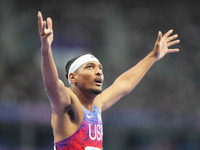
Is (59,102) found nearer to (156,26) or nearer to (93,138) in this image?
(93,138)

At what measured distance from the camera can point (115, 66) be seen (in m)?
15.0

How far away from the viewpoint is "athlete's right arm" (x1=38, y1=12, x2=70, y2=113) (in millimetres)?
3664

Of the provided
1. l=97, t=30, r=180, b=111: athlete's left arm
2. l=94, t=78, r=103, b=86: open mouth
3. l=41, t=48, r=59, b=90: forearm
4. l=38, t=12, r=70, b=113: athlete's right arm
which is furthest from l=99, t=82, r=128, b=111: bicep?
l=41, t=48, r=59, b=90: forearm

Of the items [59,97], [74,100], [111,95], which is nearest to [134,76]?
[111,95]

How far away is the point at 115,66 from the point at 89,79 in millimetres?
10338

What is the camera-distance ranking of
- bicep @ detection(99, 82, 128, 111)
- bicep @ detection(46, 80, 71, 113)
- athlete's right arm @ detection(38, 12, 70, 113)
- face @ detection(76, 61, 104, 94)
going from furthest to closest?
bicep @ detection(99, 82, 128, 111), face @ detection(76, 61, 104, 94), bicep @ detection(46, 80, 71, 113), athlete's right arm @ detection(38, 12, 70, 113)

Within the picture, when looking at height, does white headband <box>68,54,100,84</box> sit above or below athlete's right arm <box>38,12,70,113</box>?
above

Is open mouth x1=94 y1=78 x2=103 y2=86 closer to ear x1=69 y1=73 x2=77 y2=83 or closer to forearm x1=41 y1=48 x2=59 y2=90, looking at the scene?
ear x1=69 y1=73 x2=77 y2=83

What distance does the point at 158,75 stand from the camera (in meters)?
15.4

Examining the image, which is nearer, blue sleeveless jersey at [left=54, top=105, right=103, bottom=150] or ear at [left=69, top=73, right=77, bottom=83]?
blue sleeveless jersey at [left=54, top=105, right=103, bottom=150]

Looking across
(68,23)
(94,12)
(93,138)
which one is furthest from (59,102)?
(94,12)

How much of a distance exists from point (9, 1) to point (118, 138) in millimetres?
8887

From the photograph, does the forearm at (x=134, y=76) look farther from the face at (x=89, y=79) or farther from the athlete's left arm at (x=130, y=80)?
the face at (x=89, y=79)

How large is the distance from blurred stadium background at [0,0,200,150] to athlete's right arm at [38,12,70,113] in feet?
28.2
